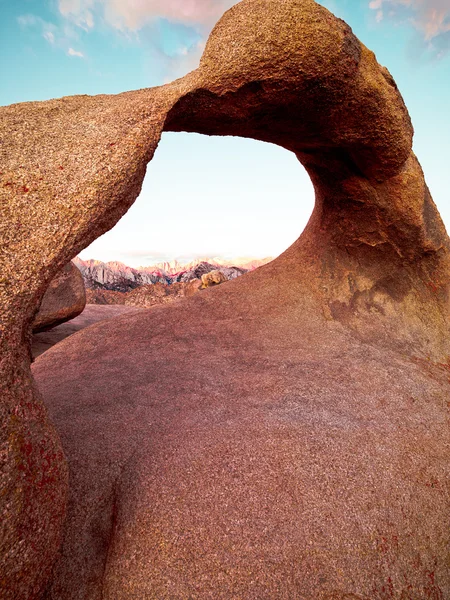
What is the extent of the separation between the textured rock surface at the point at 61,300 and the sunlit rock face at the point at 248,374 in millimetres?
2395

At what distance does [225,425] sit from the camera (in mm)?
2916

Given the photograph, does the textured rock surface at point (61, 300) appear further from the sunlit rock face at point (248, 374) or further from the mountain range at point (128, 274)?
the mountain range at point (128, 274)

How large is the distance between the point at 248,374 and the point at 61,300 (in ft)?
15.6

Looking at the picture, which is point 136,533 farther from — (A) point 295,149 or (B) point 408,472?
(A) point 295,149

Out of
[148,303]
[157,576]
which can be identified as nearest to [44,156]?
[157,576]

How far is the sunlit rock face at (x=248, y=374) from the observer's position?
1998mm

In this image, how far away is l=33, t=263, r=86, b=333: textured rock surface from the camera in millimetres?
6953

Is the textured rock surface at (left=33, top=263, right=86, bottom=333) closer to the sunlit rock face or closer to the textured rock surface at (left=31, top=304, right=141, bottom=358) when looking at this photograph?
the textured rock surface at (left=31, top=304, right=141, bottom=358)

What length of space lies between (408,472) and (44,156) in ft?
10.7

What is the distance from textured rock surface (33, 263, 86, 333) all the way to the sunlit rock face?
2395 millimetres

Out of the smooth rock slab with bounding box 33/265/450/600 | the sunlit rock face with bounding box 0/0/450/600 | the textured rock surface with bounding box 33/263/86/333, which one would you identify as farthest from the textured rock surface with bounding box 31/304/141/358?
the smooth rock slab with bounding box 33/265/450/600

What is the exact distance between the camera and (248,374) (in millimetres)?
3740

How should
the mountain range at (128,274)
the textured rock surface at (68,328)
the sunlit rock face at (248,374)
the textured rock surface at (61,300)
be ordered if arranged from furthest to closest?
the mountain range at (128,274)
the textured rock surface at (68,328)
the textured rock surface at (61,300)
the sunlit rock face at (248,374)

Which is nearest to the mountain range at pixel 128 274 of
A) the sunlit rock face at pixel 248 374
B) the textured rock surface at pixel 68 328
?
the textured rock surface at pixel 68 328
